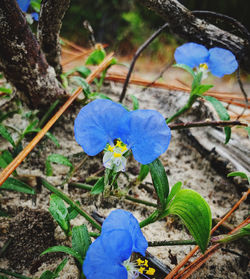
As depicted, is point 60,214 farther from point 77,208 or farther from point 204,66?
point 204,66

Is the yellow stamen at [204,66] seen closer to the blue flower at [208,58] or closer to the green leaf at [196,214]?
the blue flower at [208,58]

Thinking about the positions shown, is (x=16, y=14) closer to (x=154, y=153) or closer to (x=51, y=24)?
(x=51, y=24)

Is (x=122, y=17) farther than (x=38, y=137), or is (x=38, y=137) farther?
(x=122, y=17)

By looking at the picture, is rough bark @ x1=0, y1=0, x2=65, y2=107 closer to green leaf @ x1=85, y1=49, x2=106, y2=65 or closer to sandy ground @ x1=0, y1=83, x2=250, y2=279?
sandy ground @ x1=0, y1=83, x2=250, y2=279

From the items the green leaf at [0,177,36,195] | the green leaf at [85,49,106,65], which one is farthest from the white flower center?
the green leaf at [85,49,106,65]

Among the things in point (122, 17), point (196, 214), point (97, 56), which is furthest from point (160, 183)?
point (122, 17)

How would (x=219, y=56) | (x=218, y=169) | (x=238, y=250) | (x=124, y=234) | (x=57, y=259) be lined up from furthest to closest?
(x=218, y=169) < (x=219, y=56) < (x=238, y=250) < (x=57, y=259) < (x=124, y=234)

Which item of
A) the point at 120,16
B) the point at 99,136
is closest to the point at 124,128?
the point at 99,136
